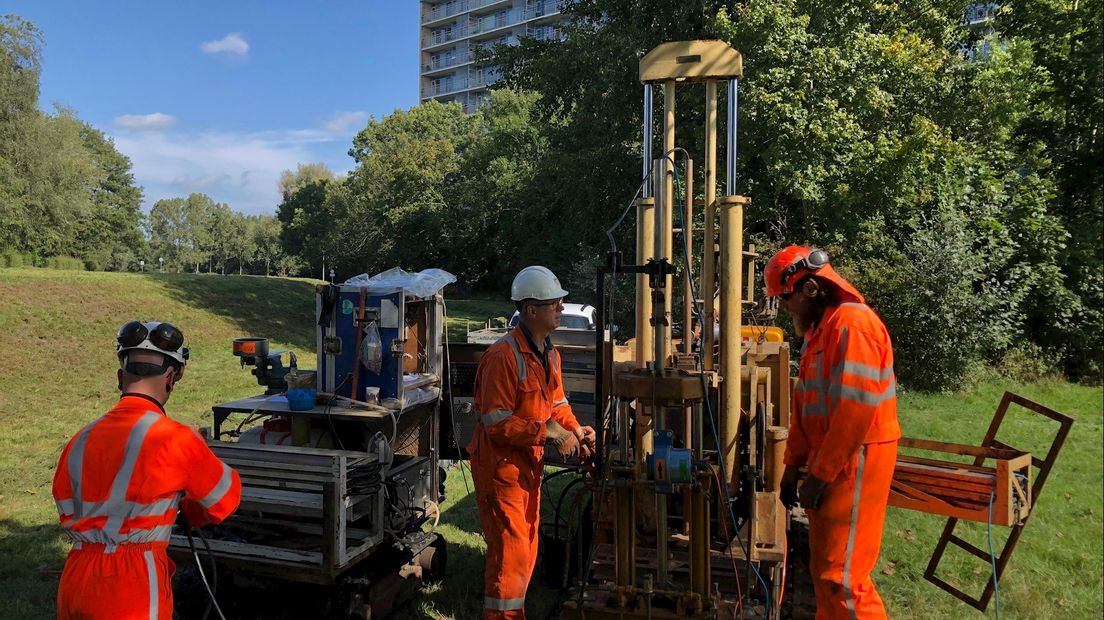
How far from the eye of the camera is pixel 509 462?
390 centimetres

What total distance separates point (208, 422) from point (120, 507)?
9.57m

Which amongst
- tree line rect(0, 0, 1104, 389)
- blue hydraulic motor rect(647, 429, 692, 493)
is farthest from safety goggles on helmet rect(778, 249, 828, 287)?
tree line rect(0, 0, 1104, 389)

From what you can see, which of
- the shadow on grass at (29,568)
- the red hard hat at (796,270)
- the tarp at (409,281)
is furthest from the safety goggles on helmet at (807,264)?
the shadow on grass at (29,568)

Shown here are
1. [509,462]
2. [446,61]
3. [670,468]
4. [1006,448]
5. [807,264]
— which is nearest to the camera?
[670,468]

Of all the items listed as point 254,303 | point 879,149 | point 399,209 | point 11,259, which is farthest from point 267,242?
point 879,149

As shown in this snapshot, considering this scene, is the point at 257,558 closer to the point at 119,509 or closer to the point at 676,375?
the point at 119,509

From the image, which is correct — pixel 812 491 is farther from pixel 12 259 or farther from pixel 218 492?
pixel 12 259

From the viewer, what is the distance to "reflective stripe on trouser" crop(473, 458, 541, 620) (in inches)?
150

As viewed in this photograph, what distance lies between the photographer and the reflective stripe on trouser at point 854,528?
325 cm

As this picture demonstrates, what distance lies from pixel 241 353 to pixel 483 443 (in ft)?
7.51

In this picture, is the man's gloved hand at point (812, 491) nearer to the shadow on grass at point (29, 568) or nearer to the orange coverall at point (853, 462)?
the orange coverall at point (853, 462)

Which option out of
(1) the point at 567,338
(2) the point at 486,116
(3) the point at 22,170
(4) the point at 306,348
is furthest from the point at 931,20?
(2) the point at 486,116

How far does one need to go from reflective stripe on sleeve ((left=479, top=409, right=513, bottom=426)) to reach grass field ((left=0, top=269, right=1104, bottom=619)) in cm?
181

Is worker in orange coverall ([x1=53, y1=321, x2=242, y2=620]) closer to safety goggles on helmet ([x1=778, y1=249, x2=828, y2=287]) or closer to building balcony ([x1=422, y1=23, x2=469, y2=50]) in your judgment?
safety goggles on helmet ([x1=778, y1=249, x2=828, y2=287])
